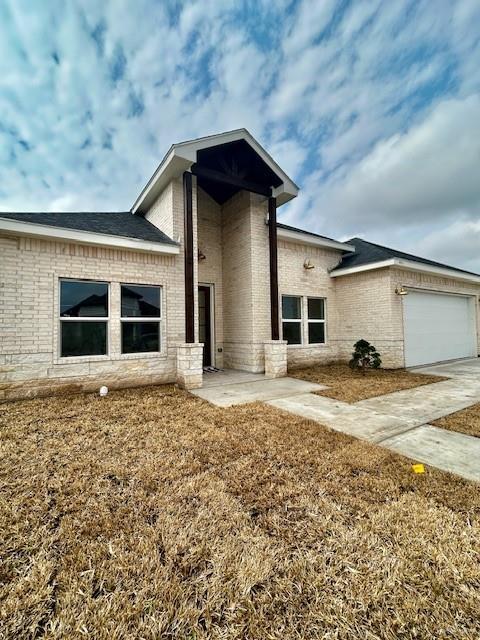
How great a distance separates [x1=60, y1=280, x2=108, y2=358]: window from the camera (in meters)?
5.87

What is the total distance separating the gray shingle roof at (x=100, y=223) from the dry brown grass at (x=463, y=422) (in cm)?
690

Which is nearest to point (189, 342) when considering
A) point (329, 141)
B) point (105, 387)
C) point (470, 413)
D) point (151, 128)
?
point (105, 387)

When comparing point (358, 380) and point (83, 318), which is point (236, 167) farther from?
point (358, 380)

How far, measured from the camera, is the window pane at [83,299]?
591 cm

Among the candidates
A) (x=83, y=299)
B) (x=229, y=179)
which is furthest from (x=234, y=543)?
(x=229, y=179)

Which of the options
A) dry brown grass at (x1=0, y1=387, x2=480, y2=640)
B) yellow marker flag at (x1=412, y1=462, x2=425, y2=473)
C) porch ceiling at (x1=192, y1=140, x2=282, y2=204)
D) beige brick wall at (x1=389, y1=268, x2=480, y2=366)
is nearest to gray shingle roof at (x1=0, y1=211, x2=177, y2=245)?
porch ceiling at (x1=192, y1=140, x2=282, y2=204)

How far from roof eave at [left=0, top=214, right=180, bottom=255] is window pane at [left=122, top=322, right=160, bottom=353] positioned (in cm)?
196

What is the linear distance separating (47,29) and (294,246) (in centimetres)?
918

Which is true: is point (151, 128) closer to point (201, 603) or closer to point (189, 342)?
point (189, 342)

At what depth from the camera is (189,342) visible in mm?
6438

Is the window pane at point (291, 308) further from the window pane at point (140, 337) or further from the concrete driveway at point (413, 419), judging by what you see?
the window pane at point (140, 337)

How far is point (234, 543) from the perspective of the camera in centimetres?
173

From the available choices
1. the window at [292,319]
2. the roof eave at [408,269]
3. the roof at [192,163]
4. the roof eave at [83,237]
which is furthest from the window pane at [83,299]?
the roof eave at [408,269]

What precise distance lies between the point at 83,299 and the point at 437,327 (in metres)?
12.5
